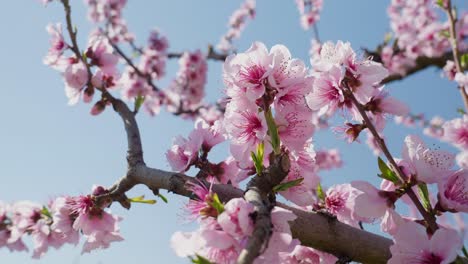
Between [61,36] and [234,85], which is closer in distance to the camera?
[234,85]

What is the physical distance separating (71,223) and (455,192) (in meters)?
1.51

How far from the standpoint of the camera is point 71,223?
1.82 m

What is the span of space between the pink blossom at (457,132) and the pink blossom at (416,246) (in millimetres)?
1095

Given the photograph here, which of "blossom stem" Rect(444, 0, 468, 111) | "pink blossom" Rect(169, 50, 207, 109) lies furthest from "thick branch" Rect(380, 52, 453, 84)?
"blossom stem" Rect(444, 0, 468, 111)

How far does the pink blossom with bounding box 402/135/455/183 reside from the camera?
3.80 feet

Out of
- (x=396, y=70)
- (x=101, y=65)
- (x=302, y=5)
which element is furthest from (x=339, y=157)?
(x=101, y=65)

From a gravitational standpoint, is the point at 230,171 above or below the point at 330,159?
below

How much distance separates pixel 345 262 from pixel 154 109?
7636 millimetres

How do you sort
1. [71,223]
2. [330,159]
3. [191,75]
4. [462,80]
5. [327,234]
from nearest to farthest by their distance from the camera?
[327,234]
[71,223]
[462,80]
[191,75]
[330,159]

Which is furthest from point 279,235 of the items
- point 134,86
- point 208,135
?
point 134,86

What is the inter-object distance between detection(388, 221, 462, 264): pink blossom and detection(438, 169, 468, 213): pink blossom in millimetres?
133

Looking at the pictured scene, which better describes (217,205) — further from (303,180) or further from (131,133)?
(131,133)

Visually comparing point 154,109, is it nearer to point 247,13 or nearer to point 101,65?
point 247,13

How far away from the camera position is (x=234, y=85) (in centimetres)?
120
